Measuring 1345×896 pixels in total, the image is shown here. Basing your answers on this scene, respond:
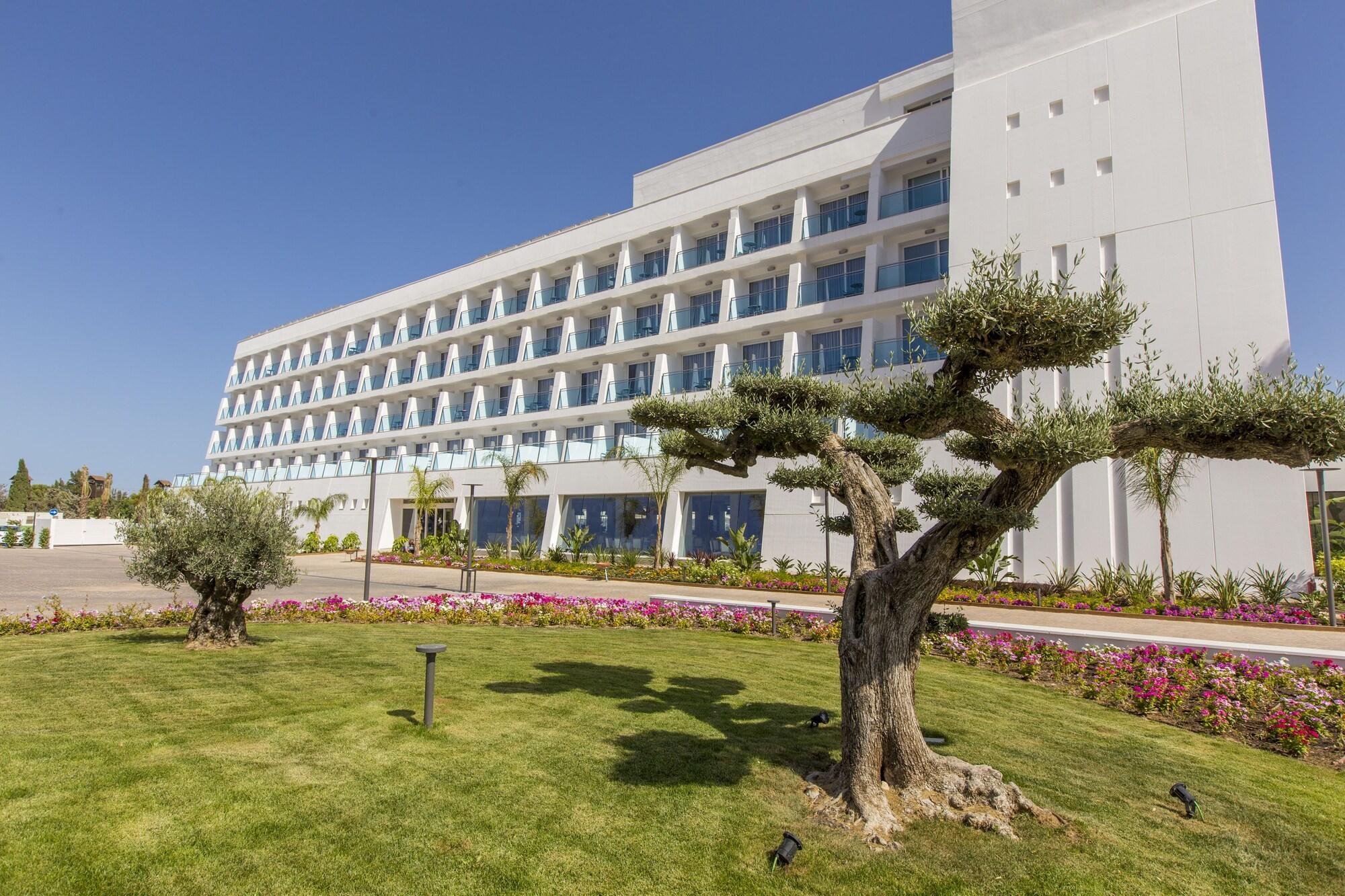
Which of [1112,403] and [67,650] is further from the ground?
[1112,403]

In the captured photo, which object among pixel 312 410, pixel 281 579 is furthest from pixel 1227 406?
pixel 312 410

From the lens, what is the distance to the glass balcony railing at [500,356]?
38.6m

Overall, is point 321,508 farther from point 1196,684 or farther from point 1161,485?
point 1196,684

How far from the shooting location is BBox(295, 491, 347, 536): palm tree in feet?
139

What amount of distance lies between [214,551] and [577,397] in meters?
25.4

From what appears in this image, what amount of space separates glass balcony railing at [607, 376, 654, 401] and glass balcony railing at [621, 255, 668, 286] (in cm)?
453

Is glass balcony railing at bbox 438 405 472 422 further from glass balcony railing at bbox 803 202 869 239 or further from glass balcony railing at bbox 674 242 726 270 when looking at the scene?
glass balcony railing at bbox 803 202 869 239

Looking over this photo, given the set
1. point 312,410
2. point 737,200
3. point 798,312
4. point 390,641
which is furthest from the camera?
point 312,410

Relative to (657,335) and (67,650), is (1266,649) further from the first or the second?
(657,335)

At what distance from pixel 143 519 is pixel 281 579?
190 cm

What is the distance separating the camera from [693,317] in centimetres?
3130

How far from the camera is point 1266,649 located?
33.6ft

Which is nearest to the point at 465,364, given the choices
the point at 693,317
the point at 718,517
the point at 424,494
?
the point at 424,494

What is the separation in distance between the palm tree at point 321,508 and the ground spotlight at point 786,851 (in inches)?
1688
